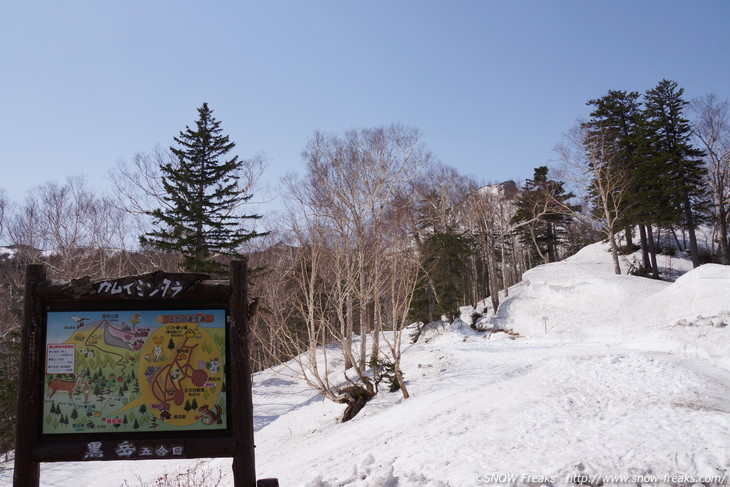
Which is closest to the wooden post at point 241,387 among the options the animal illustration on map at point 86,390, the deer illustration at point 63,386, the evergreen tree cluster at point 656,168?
the animal illustration on map at point 86,390

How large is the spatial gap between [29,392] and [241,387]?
5.84 feet

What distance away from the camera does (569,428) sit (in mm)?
6402

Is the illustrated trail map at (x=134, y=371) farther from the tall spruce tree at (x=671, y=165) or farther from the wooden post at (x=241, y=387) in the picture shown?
the tall spruce tree at (x=671, y=165)

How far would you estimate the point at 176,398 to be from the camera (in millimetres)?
3941

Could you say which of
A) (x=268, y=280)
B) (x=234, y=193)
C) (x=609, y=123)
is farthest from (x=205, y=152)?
(x=609, y=123)

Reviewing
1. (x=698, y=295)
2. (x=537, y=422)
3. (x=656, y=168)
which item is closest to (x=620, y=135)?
(x=656, y=168)

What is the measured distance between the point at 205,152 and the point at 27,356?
21333 millimetres

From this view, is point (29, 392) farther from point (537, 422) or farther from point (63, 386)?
point (537, 422)

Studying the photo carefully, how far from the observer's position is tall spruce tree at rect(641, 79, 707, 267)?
88.3 ft

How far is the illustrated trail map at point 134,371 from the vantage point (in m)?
3.91

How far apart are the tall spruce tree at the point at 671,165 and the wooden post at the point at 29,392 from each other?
3049cm

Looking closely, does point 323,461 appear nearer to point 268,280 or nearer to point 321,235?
point 321,235

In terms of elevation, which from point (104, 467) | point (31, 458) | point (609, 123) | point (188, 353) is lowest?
point (104, 467)

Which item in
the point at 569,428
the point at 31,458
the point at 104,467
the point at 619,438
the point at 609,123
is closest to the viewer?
the point at 31,458
